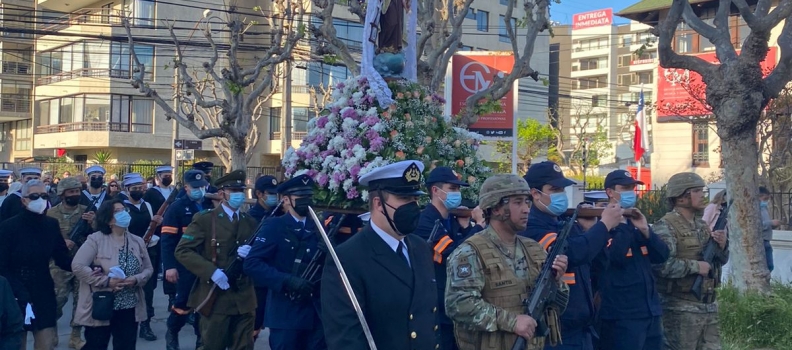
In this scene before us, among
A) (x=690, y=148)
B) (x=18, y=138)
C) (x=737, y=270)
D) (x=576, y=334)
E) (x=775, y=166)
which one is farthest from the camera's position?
(x=18, y=138)

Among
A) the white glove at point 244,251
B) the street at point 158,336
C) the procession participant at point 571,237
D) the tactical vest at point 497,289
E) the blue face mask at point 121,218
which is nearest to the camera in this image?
the tactical vest at point 497,289

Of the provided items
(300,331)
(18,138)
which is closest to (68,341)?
(300,331)

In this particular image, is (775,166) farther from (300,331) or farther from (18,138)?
(18,138)

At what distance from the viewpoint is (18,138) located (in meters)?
47.8

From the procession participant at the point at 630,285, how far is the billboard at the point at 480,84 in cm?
1109

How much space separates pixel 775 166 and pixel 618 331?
57.6ft

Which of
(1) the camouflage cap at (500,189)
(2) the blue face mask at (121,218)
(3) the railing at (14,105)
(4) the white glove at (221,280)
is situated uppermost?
(3) the railing at (14,105)

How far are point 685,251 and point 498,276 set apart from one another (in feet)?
A: 8.84

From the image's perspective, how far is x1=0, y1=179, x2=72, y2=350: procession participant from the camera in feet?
24.3

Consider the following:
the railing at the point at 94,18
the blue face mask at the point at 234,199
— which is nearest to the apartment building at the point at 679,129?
the railing at the point at 94,18

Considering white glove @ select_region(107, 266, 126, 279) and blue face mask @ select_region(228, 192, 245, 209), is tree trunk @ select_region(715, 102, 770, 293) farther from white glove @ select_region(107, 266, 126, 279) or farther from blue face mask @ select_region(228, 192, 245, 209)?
white glove @ select_region(107, 266, 126, 279)

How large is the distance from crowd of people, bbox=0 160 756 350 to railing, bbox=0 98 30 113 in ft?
134

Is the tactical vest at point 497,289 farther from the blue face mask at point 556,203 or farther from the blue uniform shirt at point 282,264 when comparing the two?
the blue uniform shirt at point 282,264

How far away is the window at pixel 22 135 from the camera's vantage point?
153ft
